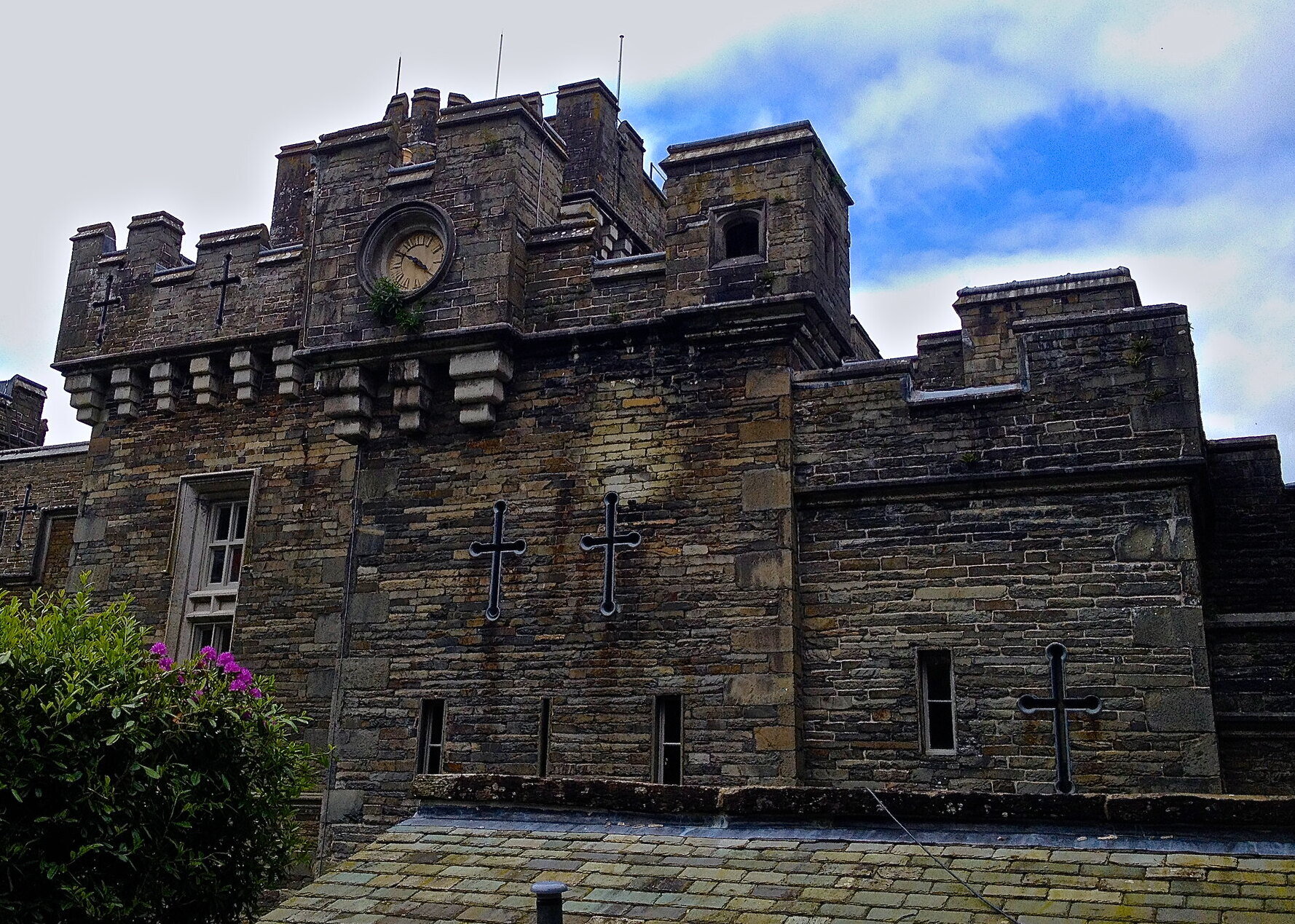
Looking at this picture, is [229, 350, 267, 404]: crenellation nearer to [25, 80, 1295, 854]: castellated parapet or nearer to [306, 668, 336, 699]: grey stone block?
[25, 80, 1295, 854]: castellated parapet

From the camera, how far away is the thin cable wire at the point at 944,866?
21.0 feet

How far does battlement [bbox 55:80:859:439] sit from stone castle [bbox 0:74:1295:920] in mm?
46

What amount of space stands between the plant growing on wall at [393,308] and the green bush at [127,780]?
4.97 metres

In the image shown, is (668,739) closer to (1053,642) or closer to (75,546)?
(1053,642)

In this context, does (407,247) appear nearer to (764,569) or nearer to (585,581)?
(585,581)

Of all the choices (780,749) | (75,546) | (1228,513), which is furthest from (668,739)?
(75,546)

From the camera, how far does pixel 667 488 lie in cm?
Answer: 1312

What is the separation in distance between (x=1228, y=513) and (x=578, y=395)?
6920mm

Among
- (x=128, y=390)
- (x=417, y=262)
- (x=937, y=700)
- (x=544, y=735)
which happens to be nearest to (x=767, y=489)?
(x=937, y=700)

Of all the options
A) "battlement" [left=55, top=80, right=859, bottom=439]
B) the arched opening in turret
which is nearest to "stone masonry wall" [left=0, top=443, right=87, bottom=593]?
"battlement" [left=55, top=80, right=859, bottom=439]

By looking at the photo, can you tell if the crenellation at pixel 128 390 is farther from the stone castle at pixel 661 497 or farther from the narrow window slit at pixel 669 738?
the narrow window slit at pixel 669 738

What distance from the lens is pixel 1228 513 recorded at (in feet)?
44.5

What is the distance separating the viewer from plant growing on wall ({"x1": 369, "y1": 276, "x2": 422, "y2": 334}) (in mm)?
14312

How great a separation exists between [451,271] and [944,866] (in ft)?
30.6
